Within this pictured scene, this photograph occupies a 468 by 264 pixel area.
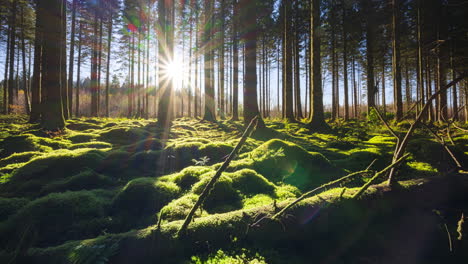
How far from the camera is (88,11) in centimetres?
2094

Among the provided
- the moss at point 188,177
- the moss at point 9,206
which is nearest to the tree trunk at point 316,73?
the moss at point 188,177

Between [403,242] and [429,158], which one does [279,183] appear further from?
[429,158]

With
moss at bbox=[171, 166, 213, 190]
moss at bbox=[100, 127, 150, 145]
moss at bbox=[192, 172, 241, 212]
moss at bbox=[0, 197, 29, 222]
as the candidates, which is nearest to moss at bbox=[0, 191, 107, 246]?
moss at bbox=[0, 197, 29, 222]

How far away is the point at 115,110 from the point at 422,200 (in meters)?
86.6

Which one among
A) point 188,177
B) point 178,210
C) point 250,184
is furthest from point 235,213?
point 188,177

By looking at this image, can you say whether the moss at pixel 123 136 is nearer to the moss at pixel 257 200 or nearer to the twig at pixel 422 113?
the moss at pixel 257 200

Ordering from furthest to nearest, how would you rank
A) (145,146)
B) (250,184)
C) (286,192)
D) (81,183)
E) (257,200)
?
(145,146)
(81,183)
(250,184)
(286,192)
(257,200)

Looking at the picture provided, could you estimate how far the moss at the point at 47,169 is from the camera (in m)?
3.66

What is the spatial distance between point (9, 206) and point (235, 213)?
344 cm

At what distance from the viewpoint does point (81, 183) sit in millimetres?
3887

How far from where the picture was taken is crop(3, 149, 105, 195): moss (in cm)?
366

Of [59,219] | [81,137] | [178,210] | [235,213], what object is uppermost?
[81,137]

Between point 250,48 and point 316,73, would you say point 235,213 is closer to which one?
point 250,48

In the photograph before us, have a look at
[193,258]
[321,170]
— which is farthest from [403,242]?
[321,170]
